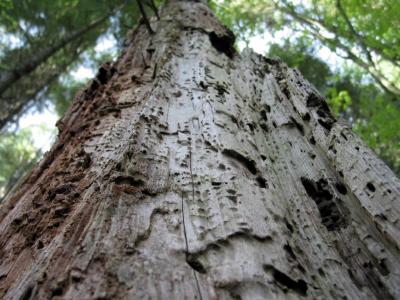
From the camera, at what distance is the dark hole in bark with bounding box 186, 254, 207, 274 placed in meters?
0.76

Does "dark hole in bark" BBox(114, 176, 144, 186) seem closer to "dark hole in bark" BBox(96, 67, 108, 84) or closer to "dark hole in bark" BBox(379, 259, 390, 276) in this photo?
"dark hole in bark" BBox(379, 259, 390, 276)

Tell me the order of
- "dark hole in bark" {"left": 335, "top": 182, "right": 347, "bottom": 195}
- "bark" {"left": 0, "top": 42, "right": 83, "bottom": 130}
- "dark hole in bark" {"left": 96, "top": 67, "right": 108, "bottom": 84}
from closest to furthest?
1. "dark hole in bark" {"left": 335, "top": 182, "right": 347, "bottom": 195}
2. "dark hole in bark" {"left": 96, "top": 67, "right": 108, "bottom": 84}
3. "bark" {"left": 0, "top": 42, "right": 83, "bottom": 130}

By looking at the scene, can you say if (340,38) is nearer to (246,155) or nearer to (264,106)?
(264,106)

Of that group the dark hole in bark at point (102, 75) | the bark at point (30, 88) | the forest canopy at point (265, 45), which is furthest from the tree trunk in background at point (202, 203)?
the bark at point (30, 88)

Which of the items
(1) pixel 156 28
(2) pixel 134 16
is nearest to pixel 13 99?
(2) pixel 134 16

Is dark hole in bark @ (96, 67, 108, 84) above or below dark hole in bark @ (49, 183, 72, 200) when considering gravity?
above

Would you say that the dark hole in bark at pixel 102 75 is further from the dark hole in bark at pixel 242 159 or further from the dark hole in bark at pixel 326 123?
the dark hole in bark at pixel 326 123

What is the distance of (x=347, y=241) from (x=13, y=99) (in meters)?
8.89

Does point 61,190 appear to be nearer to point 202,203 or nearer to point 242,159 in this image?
point 202,203

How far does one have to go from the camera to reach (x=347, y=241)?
1043mm

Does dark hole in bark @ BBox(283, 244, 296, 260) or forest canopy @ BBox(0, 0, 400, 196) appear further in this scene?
forest canopy @ BBox(0, 0, 400, 196)

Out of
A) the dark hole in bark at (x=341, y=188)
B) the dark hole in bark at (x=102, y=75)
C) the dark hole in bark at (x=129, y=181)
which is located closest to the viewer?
the dark hole in bark at (x=129, y=181)

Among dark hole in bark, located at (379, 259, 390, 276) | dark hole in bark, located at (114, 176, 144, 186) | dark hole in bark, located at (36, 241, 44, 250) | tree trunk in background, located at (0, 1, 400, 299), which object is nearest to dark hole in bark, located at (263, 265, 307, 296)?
tree trunk in background, located at (0, 1, 400, 299)

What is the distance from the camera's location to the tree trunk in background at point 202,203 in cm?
74
